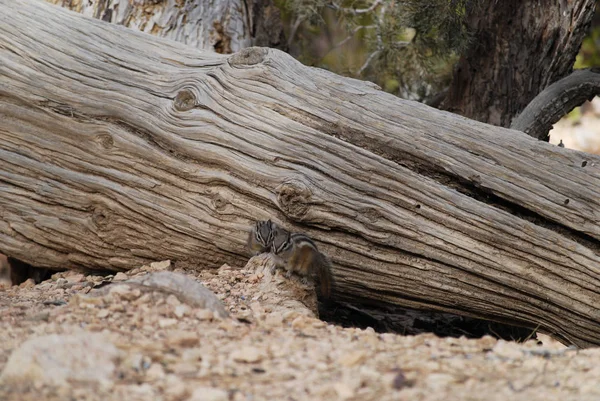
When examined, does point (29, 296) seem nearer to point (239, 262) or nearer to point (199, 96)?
point (239, 262)

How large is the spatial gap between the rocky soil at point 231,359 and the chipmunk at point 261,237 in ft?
2.66

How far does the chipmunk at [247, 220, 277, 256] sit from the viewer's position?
513cm

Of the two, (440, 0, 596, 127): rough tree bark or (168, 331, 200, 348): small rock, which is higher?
(440, 0, 596, 127): rough tree bark

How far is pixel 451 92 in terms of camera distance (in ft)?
25.2

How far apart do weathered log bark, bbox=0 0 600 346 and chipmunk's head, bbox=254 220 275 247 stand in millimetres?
105

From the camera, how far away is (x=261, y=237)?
5.20 meters

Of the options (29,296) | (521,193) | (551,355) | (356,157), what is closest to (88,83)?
(29,296)

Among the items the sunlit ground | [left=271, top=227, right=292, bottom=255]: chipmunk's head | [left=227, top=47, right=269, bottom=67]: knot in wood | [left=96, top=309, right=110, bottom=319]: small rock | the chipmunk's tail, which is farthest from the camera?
the sunlit ground

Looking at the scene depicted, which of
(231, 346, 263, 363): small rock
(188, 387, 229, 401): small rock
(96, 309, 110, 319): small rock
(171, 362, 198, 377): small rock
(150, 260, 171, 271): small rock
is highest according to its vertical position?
(231, 346, 263, 363): small rock

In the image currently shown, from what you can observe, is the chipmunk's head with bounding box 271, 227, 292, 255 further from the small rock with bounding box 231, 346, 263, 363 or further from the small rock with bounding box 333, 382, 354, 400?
the small rock with bounding box 333, 382, 354, 400

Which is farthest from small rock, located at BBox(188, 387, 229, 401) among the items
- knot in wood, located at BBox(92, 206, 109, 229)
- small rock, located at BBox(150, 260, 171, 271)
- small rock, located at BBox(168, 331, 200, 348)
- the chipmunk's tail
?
knot in wood, located at BBox(92, 206, 109, 229)

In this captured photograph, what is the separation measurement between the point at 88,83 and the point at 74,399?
135 inches

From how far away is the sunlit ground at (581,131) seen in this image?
1587 cm

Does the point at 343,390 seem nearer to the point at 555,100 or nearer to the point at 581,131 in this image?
the point at 555,100
